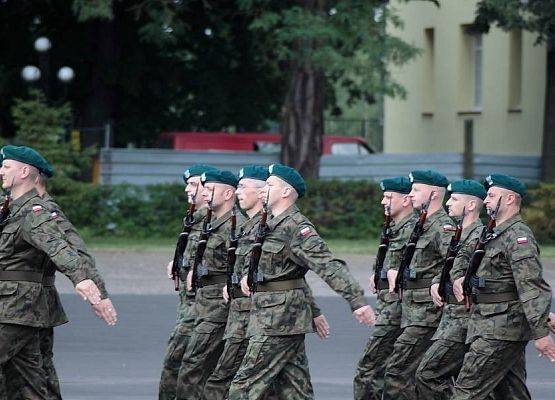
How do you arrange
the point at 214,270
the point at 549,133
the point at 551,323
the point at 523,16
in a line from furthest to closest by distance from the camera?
the point at 549,133 < the point at 523,16 < the point at 214,270 < the point at 551,323

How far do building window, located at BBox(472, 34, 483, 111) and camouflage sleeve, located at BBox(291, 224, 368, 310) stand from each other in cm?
2728

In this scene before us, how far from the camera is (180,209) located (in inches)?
1131

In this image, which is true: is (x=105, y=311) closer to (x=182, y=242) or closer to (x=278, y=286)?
(x=278, y=286)

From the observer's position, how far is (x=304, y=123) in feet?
96.4

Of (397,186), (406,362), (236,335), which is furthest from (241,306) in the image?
(397,186)

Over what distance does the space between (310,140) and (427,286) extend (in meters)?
18.4

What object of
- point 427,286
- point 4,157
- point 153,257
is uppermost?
point 4,157

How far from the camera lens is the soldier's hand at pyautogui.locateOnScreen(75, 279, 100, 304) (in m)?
9.35

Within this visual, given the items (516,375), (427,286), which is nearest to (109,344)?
(427,286)

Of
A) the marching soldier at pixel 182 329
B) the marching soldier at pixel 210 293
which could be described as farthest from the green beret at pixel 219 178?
the marching soldier at pixel 182 329

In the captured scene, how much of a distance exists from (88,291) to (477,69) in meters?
28.4

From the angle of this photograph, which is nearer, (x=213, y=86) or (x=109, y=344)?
(x=109, y=344)

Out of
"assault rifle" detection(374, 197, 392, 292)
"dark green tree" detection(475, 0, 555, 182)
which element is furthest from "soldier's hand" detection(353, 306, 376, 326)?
"dark green tree" detection(475, 0, 555, 182)

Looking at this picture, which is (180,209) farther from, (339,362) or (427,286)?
(427,286)
